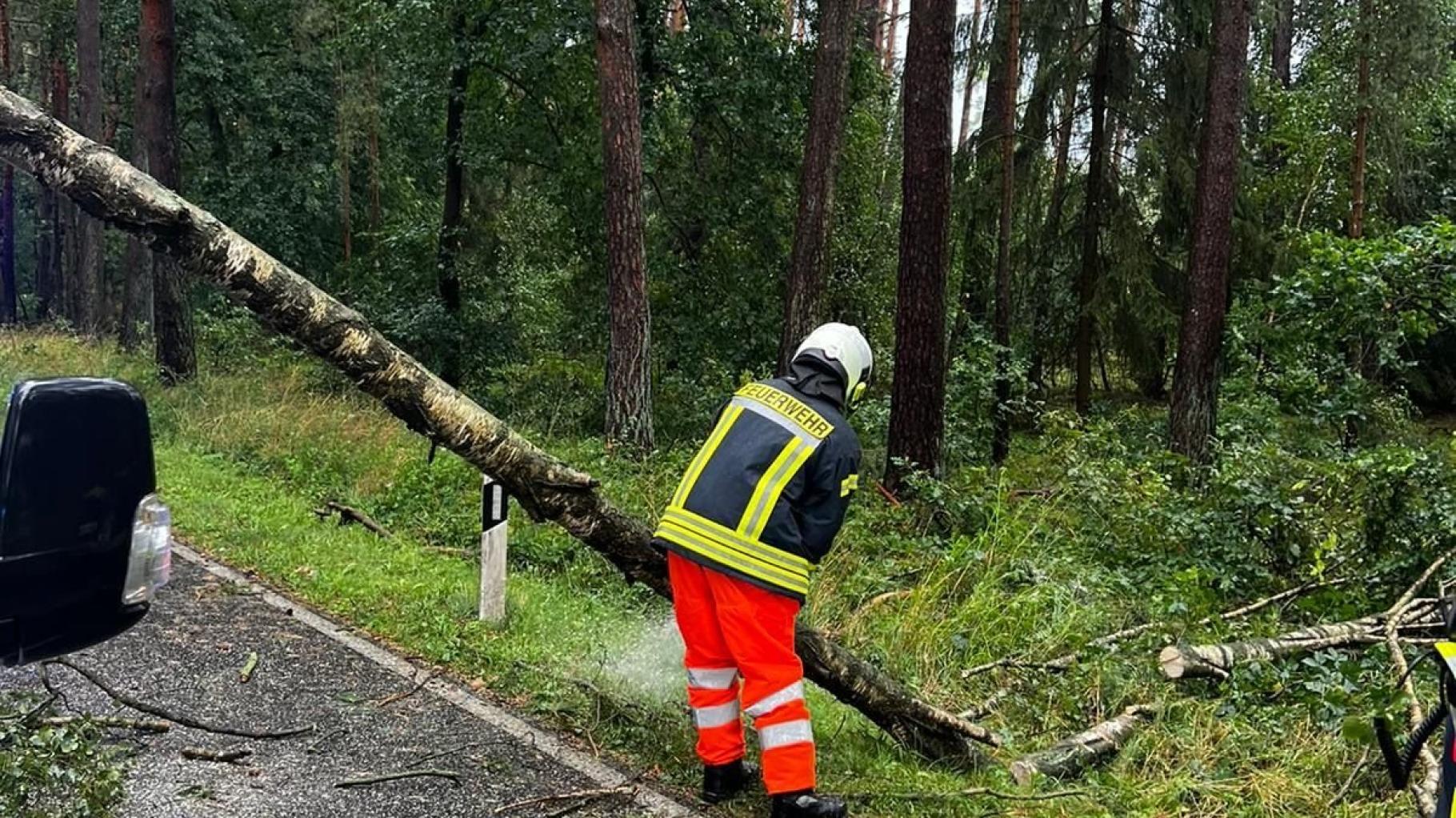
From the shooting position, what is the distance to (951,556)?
7.02 meters

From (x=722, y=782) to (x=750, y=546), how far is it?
1.01 meters

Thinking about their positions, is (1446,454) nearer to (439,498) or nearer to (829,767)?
(829,767)

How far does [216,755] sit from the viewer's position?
4.16 meters

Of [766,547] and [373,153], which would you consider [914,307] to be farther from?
[373,153]

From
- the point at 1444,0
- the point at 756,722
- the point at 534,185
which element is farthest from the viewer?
the point at 534,185

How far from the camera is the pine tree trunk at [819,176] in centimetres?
1284

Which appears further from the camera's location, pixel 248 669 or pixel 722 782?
pixel 248 669

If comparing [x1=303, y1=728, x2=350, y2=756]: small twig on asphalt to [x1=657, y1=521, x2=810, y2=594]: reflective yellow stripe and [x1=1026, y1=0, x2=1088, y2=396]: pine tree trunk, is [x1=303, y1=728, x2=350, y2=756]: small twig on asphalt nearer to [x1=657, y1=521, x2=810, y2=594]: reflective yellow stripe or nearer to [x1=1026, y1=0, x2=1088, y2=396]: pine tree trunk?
[x1=657, y1=521, x2=810, y2=594]: reflective yellow stripe

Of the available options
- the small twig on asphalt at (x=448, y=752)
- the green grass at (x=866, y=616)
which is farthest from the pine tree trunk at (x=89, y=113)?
the small twig on asphalt at (x=448, y=752)

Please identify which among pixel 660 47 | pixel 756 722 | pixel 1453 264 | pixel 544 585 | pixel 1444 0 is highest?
pixel 1444 0

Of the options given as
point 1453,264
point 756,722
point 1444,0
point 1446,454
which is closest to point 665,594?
point 756,722

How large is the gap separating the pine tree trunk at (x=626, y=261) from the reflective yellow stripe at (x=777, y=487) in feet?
24.1

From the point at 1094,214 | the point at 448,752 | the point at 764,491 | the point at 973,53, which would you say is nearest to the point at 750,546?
the point at 764,491

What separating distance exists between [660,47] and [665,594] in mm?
11778
